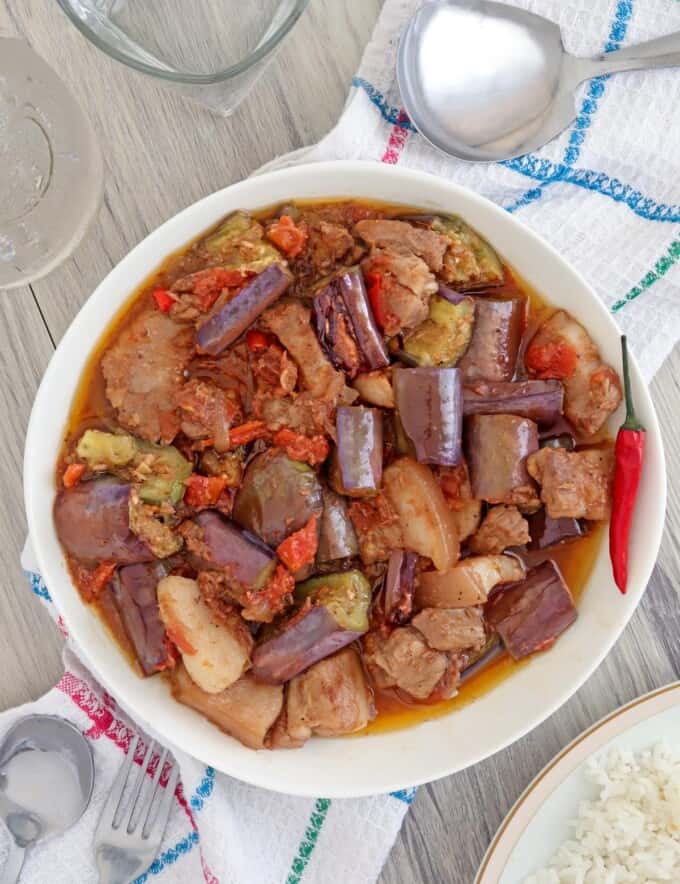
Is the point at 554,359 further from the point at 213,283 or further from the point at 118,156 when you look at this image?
the point at 118,156

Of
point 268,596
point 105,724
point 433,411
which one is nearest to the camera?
point 433,411

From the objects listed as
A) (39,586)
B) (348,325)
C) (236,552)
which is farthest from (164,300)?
(39,586)

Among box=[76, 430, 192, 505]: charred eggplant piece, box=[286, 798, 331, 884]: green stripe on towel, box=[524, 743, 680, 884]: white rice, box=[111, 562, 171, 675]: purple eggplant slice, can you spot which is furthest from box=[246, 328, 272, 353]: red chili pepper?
box=[524, 743, 680, 884]: white rice

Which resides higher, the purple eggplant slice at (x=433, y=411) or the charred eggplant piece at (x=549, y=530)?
the purple eggplant slice at (x=433, y=411)

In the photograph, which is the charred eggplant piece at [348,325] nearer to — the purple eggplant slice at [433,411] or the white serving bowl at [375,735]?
the purple eggplant slice at [433,411]

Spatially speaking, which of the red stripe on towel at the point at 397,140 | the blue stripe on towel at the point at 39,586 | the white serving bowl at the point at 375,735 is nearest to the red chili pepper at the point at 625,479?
the white serving bowl at the point at 375,735

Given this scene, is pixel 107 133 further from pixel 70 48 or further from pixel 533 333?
pixel 533 333
